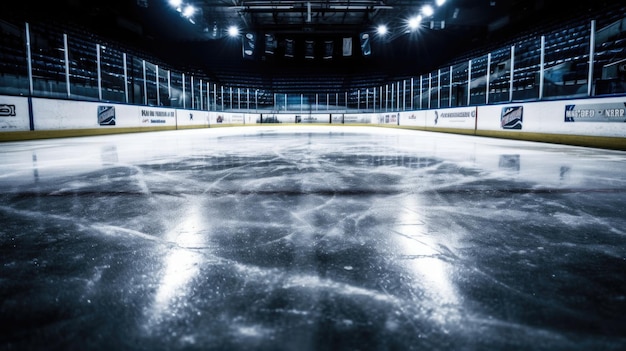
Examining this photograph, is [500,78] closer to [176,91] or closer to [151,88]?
[176,91]

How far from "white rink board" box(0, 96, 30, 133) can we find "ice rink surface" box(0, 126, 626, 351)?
24.0 ft

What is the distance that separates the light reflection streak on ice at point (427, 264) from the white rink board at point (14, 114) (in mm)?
9976

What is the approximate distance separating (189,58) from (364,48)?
15563 mm

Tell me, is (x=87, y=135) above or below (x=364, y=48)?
below

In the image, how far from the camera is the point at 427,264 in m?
1.49

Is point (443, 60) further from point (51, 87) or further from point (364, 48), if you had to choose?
point (51, 87)

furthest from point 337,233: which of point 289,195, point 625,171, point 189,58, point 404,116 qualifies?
point 189,58

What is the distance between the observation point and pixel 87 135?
11.2m

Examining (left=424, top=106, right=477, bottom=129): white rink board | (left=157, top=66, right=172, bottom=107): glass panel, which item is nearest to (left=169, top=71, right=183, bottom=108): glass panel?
(left=157, top=66, right=172, bottom=107): glass panel

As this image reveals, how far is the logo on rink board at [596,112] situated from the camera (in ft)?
22.1

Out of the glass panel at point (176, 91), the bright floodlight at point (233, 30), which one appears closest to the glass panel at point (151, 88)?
the glass panel at point (176, 91)

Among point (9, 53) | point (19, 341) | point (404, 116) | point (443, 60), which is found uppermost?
point (443, 60)

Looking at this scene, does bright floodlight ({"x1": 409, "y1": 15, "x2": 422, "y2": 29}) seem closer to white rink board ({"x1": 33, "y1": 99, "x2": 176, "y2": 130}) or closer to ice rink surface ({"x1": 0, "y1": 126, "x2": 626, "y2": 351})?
white rink board ({"x1": 33, "y1": 99, "x2": 176, "y2": 130})

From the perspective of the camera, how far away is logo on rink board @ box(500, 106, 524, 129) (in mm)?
9633
